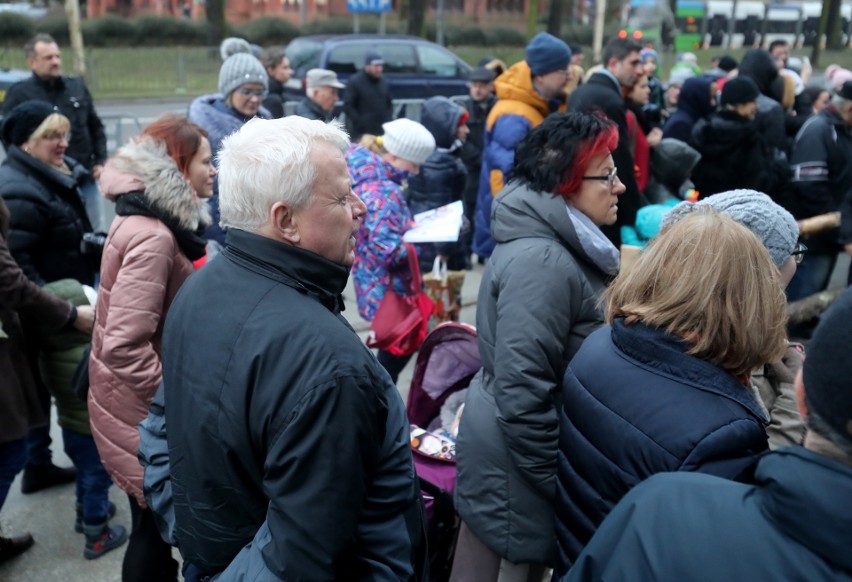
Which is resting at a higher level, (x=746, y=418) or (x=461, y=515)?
(x=746, y=418)

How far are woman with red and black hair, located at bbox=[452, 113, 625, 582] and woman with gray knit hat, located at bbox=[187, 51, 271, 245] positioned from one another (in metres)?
2.73

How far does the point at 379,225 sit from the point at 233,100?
5.41 feet

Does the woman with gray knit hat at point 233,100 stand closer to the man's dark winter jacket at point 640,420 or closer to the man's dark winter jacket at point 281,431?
the man's dark winter jacket at point 281,431

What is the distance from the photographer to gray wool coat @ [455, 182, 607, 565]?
2316mm

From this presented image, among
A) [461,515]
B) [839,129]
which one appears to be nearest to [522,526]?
[461,515]

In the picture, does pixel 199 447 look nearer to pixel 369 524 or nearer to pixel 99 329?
pixel 369 524

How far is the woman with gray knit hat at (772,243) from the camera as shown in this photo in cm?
207

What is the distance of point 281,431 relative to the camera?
1.51 meters

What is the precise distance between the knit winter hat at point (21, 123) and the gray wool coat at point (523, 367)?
2520mm

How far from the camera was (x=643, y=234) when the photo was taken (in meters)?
3.94

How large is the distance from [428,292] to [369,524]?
11.2 feet

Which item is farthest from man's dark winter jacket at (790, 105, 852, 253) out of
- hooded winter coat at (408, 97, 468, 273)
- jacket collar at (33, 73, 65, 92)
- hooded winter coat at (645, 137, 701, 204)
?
jacket collar at (33, 73, 65, 92)

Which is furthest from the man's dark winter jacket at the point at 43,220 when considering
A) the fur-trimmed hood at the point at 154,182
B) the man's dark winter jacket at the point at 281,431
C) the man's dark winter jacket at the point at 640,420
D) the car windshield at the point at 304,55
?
the car windshield at the point at 304,55

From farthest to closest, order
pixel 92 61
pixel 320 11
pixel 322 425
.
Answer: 1. pixel 320 11
2. pixel 92 61
3. pixel 322 425
